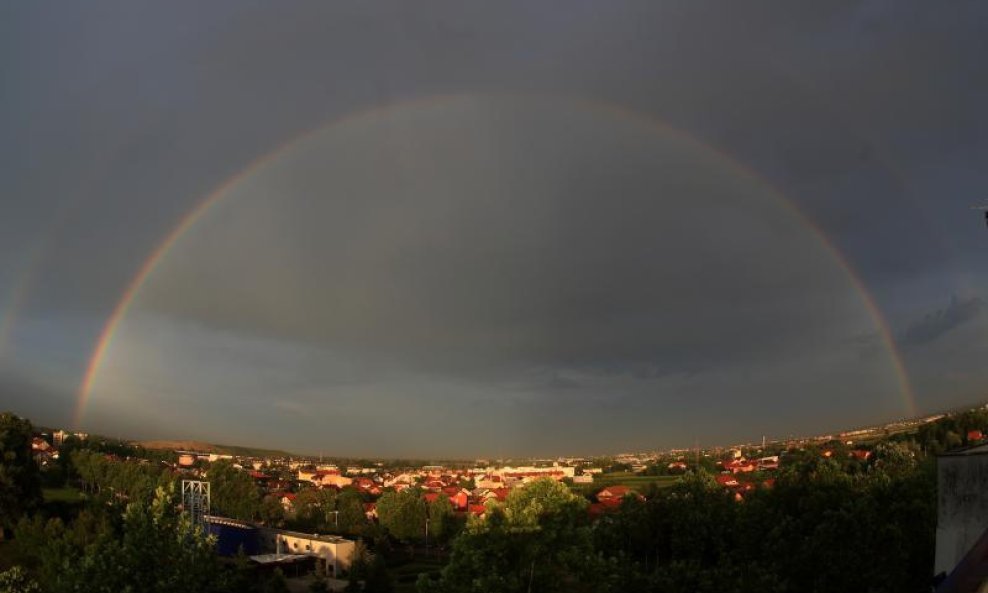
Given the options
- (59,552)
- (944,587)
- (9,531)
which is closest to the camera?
(944,587)

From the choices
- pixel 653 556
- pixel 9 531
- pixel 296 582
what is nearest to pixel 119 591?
pixel 653 556

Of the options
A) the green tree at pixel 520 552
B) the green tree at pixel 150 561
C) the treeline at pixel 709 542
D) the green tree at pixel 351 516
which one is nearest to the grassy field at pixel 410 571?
the green tree at pixel 351 516

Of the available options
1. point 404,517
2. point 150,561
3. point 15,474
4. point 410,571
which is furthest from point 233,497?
point 150,561

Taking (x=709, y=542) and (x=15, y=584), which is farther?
(x=709, y=542)

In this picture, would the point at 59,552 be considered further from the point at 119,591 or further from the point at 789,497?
the point at 789,497

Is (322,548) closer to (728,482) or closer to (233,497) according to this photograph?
(233,497)

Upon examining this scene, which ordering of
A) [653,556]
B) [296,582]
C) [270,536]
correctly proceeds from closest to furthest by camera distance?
[653,556]
[296,582]
[270,536]
